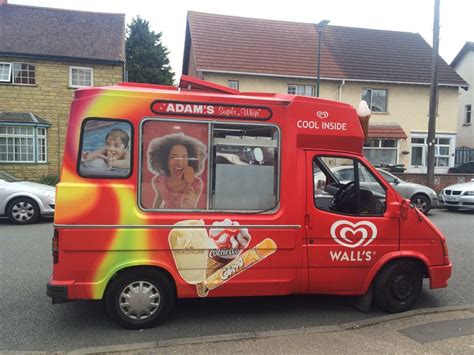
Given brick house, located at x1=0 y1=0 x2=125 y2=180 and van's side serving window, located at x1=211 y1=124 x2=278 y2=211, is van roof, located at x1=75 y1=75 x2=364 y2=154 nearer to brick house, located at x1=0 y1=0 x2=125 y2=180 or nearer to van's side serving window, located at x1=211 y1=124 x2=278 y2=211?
van's side serving window, located at x1=211 y1=124 x2=278 y2=211

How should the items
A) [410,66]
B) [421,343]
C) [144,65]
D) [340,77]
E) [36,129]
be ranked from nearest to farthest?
1. [421,343]
2. [36,129]
3. [340,77]
4. [410,66]
5. [144,65]

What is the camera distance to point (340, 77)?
74.0ft

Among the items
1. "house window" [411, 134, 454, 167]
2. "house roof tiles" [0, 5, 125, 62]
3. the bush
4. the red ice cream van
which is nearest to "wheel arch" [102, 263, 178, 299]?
the red ice cream van

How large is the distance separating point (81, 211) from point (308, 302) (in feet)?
9.03

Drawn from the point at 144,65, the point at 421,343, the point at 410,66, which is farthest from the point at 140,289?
the point at 144,65

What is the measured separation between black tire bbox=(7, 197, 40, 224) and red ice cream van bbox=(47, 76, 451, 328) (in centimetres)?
684

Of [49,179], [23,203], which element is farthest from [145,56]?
[23,203]

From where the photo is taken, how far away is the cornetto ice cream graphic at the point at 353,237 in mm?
4426

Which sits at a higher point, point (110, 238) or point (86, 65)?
point (86, 65)

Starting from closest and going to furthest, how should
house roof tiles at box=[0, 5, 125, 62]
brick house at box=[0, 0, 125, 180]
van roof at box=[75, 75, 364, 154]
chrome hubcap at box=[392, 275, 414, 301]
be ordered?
van roof at box=[75, 75, 364, 154], chrome hubcap at box=[392, 275, 414, 301], brick house at box=[0, 0, 125, 180], house roof tiles at box=[0, 5, 125, 62]

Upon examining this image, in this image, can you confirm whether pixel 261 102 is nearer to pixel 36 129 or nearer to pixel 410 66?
pixel 36 129

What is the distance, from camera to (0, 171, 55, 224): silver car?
32.9 ft

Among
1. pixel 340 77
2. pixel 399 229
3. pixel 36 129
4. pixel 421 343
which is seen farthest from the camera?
pixel 340 77

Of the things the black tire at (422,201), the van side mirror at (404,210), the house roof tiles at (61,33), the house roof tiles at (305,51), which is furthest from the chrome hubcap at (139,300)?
the house roof tiles at (305,51)
